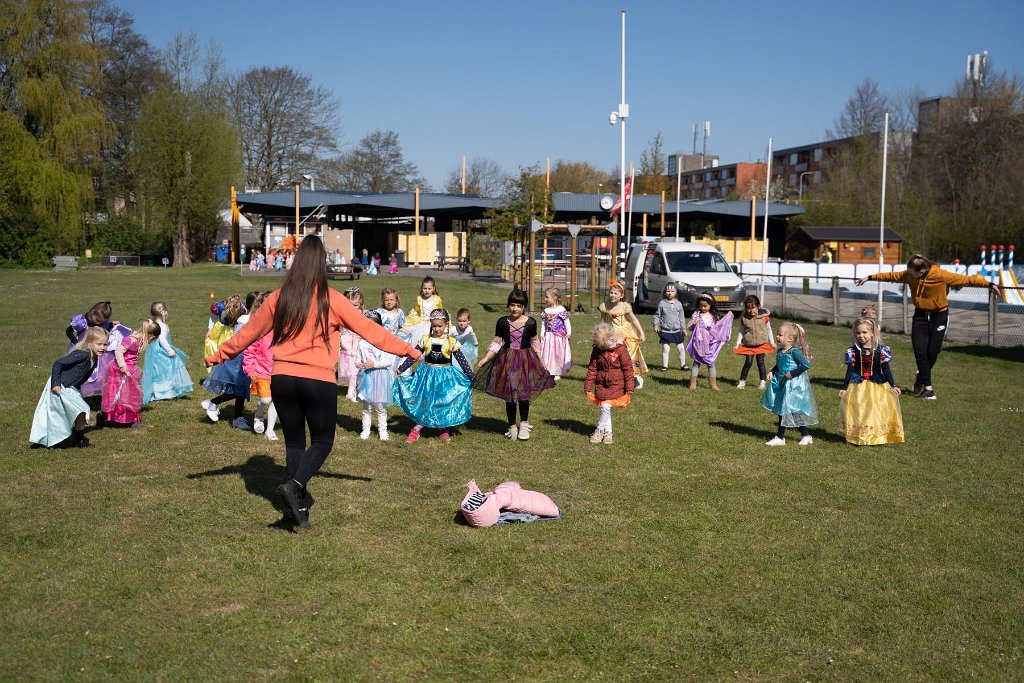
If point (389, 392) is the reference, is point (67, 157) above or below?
above

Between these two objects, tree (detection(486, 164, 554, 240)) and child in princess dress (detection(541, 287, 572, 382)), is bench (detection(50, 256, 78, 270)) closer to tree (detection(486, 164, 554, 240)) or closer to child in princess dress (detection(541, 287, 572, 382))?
tree (detection(486, 164, 554, 240))

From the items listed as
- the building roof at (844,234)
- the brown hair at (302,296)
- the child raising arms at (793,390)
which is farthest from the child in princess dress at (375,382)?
the building roof at (844,234)

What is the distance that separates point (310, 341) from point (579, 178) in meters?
89.2

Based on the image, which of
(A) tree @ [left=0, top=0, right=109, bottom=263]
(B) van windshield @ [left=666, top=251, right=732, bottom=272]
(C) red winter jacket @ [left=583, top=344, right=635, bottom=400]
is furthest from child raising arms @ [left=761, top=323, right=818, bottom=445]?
(A) tree @ [left=0, top=0, right=109, bottom=263]

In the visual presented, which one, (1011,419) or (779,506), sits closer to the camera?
(779,506)

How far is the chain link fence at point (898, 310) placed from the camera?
21.9 m

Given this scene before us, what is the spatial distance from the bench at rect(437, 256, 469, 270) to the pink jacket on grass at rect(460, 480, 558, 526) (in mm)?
43351

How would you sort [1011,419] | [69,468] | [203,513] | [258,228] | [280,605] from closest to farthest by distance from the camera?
[280,605] < [203,513] < [69,468] < [1011,419] < [258,228]

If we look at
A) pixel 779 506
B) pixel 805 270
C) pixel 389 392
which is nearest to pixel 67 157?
pixel 805 270

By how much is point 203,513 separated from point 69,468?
7.33ft

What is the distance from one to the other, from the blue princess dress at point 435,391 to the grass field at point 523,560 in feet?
1.05

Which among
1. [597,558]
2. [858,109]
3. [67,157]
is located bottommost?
[597,558]

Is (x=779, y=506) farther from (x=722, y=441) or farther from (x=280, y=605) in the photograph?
(x=280, y=605)

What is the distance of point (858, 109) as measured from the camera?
3327 inches
